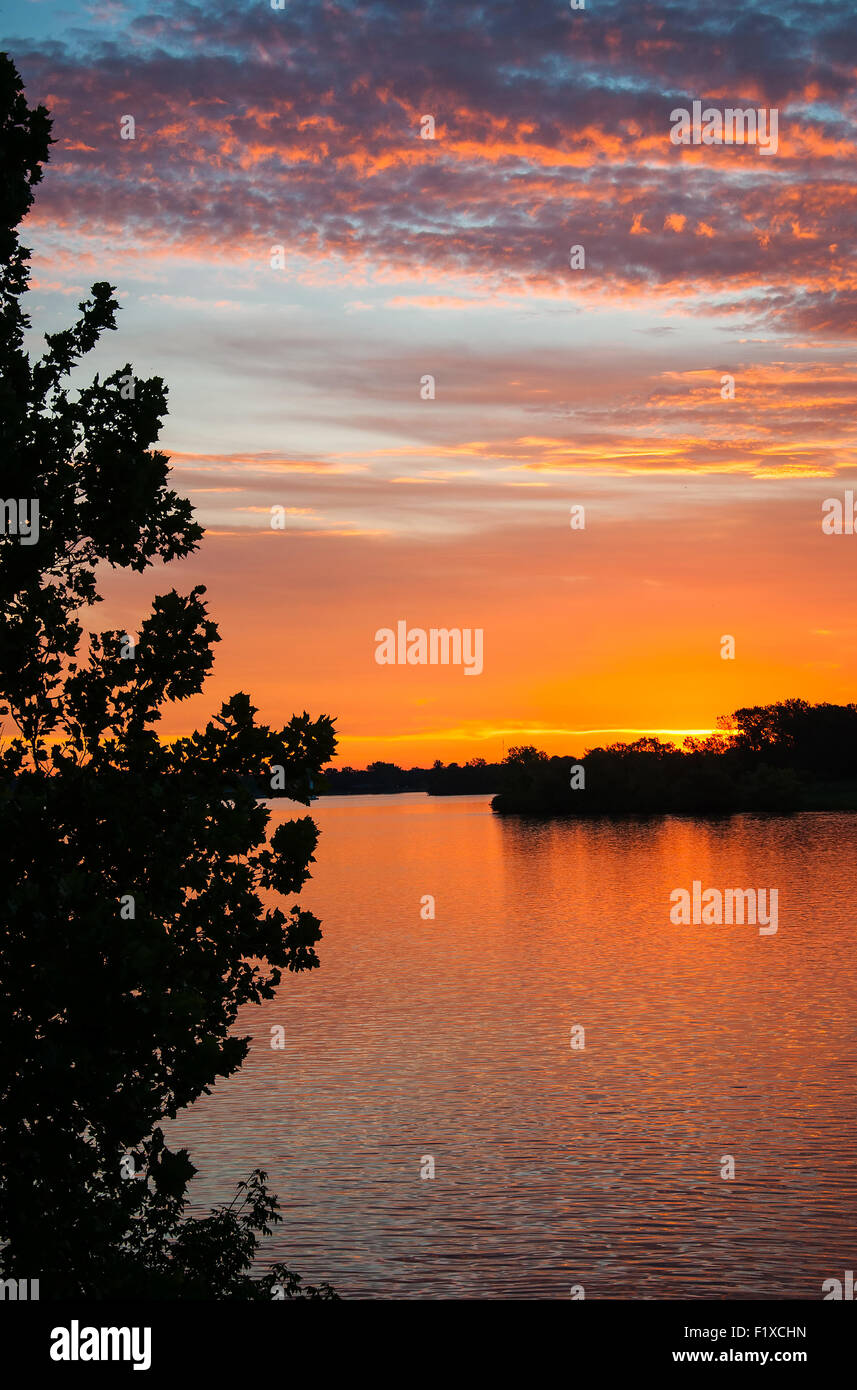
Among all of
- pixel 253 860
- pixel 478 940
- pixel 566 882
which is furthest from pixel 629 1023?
pixel 566 882

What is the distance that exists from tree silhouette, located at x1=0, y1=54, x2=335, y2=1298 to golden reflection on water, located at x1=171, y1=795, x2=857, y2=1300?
417 inches

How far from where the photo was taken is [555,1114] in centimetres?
3766

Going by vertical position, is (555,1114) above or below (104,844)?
below

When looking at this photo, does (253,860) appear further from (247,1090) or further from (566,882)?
(566,882)

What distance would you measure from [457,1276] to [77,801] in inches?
580

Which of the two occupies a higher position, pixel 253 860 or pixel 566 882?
pixel 253 860

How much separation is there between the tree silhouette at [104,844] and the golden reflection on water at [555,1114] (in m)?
10.6

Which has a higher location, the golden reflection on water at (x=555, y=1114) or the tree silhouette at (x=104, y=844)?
the tree silhouette at (x=104, y=844)

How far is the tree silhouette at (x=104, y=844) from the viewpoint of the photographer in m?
13.8

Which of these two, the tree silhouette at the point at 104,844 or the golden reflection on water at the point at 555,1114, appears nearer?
the tree silhouette at the point at 104,844

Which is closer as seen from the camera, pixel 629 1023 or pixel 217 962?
pixel 217 962

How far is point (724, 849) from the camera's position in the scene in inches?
5817

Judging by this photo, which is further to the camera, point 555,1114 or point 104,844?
point 555,1114

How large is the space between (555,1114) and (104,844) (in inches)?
1013
